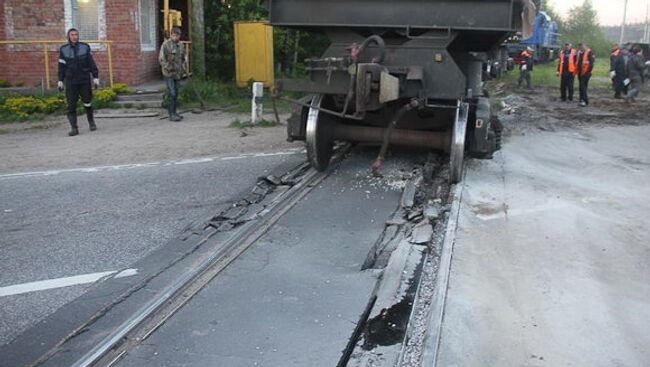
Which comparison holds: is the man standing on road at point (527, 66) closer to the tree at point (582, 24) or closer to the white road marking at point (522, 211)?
the white road marking at point (522, 211)

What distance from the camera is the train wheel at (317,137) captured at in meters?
7.54

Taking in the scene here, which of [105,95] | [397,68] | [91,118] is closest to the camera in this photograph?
[397,68]

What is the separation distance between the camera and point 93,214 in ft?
21.1

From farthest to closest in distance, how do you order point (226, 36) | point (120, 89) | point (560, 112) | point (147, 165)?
point (226, 36)
point (120, 89)
point (560, 112)
point (147, 165)

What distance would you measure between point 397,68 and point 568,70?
40.8 ft

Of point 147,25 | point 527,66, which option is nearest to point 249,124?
point 147,25

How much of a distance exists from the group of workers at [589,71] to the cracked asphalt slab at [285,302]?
12.9m

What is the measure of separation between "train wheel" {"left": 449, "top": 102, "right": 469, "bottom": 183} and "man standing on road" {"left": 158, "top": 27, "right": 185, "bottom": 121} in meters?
7.11

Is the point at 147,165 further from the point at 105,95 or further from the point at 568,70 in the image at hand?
the point at 568,70

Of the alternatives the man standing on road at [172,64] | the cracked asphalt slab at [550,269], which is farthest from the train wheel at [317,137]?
the man standing on road at [172,64]

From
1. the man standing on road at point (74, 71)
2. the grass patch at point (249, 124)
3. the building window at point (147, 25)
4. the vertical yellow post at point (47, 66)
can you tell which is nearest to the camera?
the man standing on road at point (74, 71)

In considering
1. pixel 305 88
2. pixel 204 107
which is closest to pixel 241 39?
pixel 204 107

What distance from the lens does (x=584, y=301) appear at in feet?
14.4

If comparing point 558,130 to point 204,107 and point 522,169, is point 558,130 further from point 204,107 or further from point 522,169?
point 204,107
